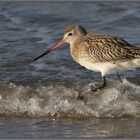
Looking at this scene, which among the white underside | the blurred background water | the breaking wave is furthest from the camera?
the white underside

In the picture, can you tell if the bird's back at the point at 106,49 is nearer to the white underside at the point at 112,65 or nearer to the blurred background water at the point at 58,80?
the white underside at the point at 112,65

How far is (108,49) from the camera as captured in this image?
10133mm

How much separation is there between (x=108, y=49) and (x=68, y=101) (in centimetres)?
86

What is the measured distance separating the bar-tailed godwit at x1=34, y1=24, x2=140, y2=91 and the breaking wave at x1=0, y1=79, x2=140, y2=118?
30cm

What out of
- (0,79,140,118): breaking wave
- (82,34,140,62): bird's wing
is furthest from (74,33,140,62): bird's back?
(0,79,140,118): breaking wave

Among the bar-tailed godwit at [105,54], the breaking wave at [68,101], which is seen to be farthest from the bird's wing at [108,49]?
the breaking wave at [68,101]

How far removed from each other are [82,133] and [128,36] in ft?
14.4

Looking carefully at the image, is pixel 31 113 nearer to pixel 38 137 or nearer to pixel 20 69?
pixel 38 137

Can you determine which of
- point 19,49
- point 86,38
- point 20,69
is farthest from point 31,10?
point 86,38

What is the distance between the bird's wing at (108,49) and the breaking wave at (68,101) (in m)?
0.47

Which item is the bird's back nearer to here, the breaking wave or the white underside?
the white underside

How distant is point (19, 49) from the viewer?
12.6 m

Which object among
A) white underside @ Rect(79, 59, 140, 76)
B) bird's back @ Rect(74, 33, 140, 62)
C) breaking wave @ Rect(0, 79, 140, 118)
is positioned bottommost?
breaking wave @ Rect(0, 79, 140, 118)

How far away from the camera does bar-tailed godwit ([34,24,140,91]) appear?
394 inches
